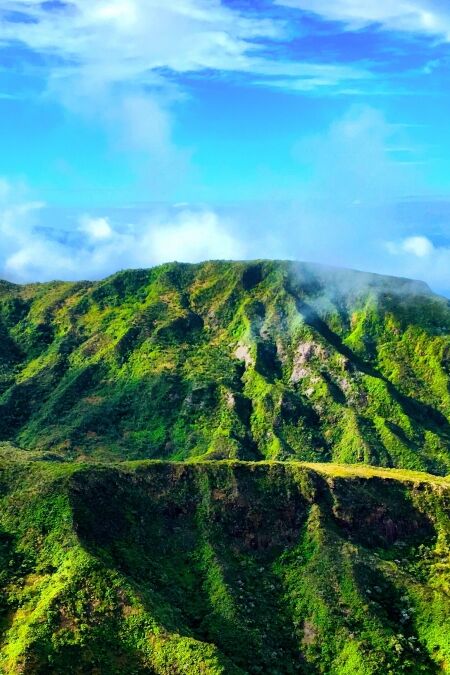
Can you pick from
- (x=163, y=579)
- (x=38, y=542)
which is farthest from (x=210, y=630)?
(x=38, y=542)

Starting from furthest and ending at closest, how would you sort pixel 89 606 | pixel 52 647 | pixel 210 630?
pixel 210 630, pixel 89 606, pixel 52 647

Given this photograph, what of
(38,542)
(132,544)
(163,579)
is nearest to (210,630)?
(163,579)

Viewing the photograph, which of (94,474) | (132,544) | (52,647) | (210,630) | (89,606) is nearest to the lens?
(52,647)

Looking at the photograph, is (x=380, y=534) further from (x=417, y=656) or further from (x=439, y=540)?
(x=417, y=656)

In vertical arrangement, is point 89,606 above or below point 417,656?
above

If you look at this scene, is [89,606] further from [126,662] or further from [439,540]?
[439,540]

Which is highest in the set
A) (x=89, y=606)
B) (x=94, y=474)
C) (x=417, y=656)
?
(x=94, y=474)

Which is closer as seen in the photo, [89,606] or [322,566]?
[89,606]
